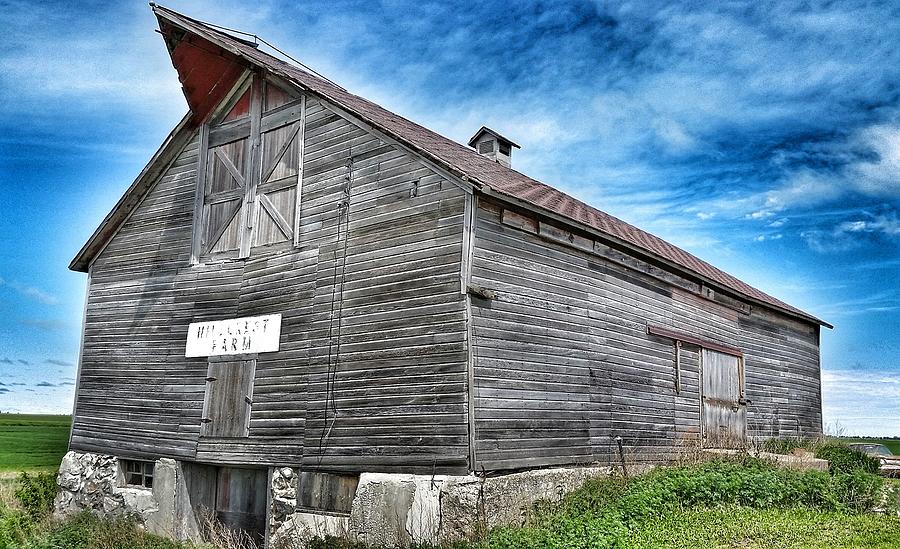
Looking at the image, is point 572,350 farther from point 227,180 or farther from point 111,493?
point 111,493

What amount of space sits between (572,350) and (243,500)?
6.43 m

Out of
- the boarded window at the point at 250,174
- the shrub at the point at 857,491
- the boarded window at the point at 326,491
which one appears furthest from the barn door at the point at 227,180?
the shrub at the point at 857,491

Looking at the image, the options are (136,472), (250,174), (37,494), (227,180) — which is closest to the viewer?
(250,174)

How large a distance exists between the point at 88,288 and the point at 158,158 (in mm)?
3421

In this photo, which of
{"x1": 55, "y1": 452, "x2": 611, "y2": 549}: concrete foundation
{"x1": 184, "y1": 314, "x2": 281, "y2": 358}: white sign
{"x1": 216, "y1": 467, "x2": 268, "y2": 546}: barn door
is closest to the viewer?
{"x1": 55, "y1": 452, "x2": 611, "y2": 549}: concrete foundation

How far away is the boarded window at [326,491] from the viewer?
11.9 metres

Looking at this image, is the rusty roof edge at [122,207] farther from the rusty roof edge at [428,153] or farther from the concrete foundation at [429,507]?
the concrete foundation at [429,507]

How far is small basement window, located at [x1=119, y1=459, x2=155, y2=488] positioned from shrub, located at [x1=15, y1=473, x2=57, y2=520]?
1.99 metres


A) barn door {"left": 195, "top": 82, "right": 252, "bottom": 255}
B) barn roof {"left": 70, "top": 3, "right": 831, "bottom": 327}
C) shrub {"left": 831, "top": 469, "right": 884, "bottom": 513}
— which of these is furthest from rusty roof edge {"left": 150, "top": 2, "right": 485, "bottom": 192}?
shrub {"left": 831, "top": 469, "right": 884, "bottom": 513}

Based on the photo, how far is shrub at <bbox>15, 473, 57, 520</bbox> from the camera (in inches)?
643

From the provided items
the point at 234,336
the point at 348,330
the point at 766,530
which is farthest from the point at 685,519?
the point at 234,336

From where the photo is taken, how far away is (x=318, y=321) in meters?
12.9

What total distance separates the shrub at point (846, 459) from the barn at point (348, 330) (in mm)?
2699

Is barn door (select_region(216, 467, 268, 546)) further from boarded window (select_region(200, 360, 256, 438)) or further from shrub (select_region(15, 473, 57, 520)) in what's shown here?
shrub (select_region(15, 473, 57, 520))
